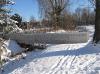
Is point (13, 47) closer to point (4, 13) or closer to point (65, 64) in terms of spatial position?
point (4, 13)

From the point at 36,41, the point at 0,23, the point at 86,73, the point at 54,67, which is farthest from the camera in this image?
the point at 36,41

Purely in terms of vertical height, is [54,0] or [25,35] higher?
[54,0]

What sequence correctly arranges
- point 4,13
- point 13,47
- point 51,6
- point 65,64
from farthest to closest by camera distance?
point 51,6 < point 13,47 < point 4,13 < point 65,64

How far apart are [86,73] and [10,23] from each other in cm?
1015

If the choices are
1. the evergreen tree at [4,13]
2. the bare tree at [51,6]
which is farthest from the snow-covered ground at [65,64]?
the bare tree at [51,6]

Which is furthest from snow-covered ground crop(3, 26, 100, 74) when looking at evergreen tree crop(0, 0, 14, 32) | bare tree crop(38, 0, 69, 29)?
bare tree crop(38, 0, 69, 29)

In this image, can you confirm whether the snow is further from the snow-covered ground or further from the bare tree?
the bare tree

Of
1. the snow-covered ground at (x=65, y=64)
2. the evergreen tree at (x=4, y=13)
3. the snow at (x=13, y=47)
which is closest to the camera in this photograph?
the snow-covered ground at (x=65, y=64)

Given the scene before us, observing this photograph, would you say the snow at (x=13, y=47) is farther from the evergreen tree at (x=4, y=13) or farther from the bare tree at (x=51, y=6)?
the bare tree at (x=51, y=6)

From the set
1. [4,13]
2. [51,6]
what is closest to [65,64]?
[4,13]

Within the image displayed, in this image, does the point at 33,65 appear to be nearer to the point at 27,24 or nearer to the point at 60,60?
the point at 60,60

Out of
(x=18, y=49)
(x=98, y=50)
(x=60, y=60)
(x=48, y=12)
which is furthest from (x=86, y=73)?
(x=48, y=12)

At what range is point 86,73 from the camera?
32.5 feet

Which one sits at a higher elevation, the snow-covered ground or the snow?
the snow-covered ground
